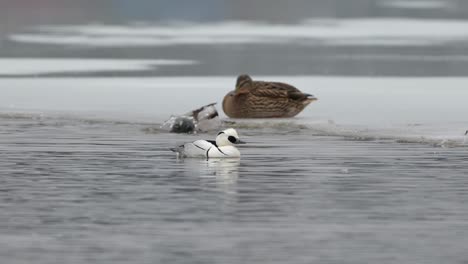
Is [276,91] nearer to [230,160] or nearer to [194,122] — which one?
[194,122]

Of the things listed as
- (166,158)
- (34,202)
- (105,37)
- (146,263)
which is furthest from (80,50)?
(146,263)

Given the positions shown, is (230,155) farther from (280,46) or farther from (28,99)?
(280,46)

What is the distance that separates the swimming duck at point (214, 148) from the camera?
17391 mm

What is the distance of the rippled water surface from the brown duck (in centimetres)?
345

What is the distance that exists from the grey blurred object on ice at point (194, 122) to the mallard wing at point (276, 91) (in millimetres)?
1837

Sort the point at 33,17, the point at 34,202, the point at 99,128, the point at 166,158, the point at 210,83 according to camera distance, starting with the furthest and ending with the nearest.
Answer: the point at 33,17, the point at 210,83, the point at 99,128, the point at 166,158, the point at 34,202

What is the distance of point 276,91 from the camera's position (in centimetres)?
2323

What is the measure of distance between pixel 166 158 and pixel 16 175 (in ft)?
8.02

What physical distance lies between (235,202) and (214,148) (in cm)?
438

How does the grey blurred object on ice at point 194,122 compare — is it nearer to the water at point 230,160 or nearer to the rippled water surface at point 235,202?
the water at point 230,160

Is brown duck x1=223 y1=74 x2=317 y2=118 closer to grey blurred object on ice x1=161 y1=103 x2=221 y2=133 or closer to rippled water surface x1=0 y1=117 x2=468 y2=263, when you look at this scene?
grey blurred object on ice x1=161 y1=103 x2=221 y2=133

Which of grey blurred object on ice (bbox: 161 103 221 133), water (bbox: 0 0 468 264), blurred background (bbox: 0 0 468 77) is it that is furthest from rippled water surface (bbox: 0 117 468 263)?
blurred background (bbox: 0 0 468 77)

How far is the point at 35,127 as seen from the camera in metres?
21.5

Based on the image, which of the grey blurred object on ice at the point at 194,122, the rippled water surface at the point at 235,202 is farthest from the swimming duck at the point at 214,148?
the grey blurred object on ice at the point at 194,122
